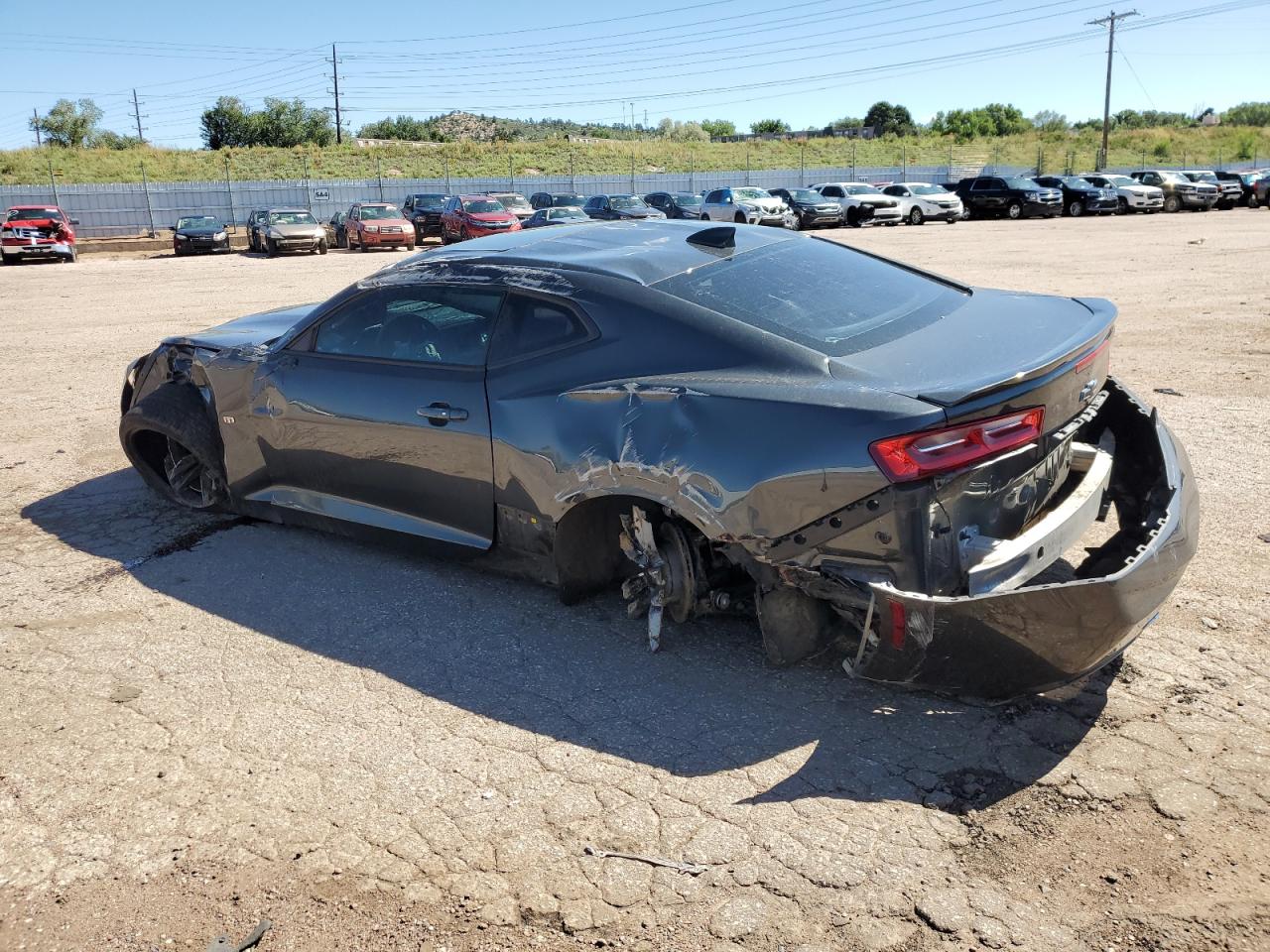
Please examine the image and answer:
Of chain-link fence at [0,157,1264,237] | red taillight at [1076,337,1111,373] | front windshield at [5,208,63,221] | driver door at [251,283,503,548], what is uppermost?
chain-link fence at [0,157,1264,237]

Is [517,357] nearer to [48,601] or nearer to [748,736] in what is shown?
[748,736]

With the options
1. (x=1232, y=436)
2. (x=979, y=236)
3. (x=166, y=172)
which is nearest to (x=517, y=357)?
(x=1232, y=436)

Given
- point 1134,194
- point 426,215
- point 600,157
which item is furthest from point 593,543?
point 600,157

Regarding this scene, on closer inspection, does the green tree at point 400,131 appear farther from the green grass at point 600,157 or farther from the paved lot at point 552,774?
the paved lot at point 552,774

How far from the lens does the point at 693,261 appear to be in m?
4.20

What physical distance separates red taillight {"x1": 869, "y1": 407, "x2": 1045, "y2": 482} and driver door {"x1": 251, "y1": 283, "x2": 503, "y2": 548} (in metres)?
1.70

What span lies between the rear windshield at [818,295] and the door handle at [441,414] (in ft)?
3.20

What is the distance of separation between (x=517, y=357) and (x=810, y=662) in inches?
64.6

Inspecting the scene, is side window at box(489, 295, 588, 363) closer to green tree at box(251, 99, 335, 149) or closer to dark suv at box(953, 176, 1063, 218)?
dark suv at box(953, 176, 1063, 218)

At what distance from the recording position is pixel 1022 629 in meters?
3.06

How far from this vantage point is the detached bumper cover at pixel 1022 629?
3023mm

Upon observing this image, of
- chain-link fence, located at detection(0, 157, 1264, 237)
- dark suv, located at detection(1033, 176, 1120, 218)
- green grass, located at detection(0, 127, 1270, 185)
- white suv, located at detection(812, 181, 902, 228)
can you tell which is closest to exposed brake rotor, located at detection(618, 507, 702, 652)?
white suv, located at detection(812, 181, 902, 228)

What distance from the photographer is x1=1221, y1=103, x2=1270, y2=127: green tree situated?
95.4 m

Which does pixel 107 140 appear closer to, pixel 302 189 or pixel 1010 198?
pixel 302 189
